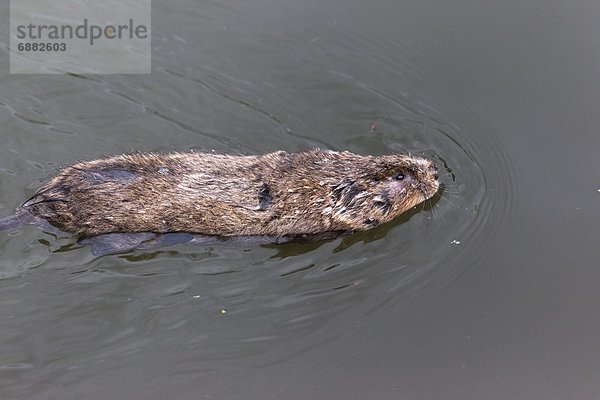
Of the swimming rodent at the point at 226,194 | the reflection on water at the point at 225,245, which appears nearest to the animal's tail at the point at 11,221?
the swimming rodent at the point at 226,194

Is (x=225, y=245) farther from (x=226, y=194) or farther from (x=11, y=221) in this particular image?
(x=11, y=221)

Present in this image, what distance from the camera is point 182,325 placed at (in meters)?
5.68

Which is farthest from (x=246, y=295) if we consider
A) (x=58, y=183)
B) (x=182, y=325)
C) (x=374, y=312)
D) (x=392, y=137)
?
(x=392, y=137)

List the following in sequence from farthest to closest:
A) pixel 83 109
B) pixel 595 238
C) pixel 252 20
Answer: pixel 252 20 < pixel 83 109 < pixel 595 238

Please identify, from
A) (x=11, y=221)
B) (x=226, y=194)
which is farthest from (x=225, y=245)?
(x=11, y=221)

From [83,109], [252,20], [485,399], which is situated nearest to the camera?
[485,399]

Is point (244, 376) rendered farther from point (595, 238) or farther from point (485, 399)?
point (595, 238)

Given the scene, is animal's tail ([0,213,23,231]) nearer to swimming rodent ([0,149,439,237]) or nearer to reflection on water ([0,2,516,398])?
swimming rodent ([0,149,439,237])

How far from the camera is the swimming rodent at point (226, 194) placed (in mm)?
5801

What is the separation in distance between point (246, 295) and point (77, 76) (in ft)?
10.1

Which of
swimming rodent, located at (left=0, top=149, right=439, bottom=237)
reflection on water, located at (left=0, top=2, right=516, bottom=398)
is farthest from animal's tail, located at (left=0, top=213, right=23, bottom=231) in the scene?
reflection on water, located at (left=0, top=2, right=516, bottom=398)

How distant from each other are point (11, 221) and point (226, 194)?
5.37 feet

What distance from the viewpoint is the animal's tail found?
595 cm

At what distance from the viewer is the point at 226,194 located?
592 cm
